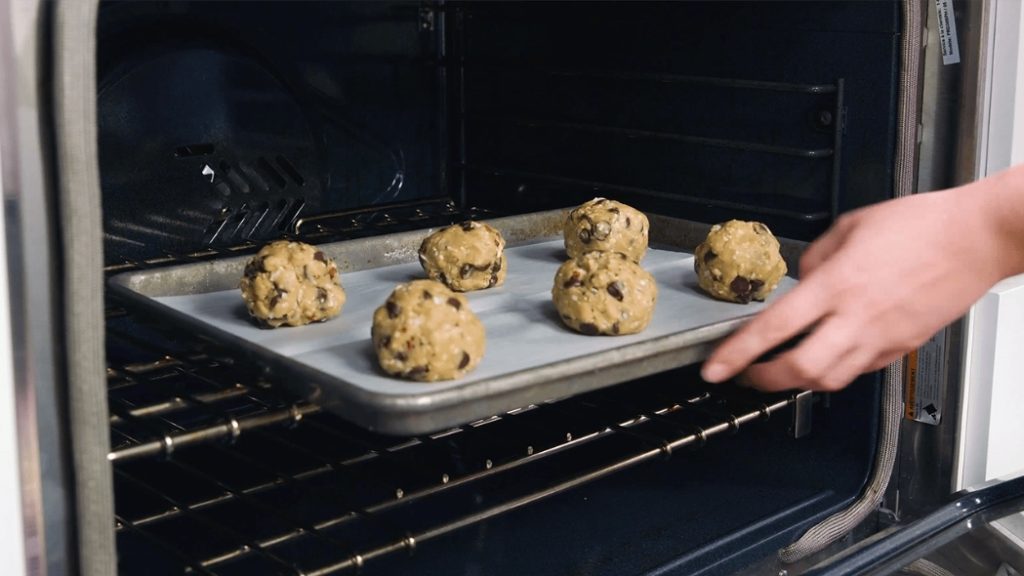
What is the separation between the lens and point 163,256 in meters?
1.48

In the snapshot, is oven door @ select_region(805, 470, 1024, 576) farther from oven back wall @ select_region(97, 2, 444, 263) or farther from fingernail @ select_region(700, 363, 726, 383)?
oven back wall @ select_region(97, 2, 444, 263)

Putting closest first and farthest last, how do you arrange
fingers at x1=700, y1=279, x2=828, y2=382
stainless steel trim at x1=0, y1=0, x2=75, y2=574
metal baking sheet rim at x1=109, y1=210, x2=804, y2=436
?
stainless steel trim at x1=0, y1=0, x2=75, y2=574, metal baking sheet rim at x1=109, y1=210, x2=804, y2=436, fingers at x1=700, y1=279, x2=828, y2=382

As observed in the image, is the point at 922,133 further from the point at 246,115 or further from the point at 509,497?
the point at 246,115

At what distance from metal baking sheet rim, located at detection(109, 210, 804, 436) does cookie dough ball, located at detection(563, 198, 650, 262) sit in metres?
0.27

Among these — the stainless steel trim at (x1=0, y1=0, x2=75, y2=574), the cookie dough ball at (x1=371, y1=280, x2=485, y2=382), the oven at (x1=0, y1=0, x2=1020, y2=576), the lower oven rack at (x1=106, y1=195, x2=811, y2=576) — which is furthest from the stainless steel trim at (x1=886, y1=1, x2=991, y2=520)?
the stainless steel trim at (x1=0, y1=0, x2=75, y2=574)

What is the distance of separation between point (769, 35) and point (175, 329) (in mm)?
854

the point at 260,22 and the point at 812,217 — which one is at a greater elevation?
the point at 260,22

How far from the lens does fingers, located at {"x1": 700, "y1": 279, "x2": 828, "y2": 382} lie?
1117 mm

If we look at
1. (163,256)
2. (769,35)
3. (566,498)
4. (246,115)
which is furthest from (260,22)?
(566,498)

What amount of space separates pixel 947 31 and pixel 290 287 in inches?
33.3

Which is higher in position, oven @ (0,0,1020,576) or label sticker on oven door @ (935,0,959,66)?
label sticker on oven door @ (935,0,959,66)

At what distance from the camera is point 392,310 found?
3.48ft

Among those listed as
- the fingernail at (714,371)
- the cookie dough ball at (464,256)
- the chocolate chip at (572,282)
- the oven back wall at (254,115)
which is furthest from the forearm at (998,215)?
the oven back wall at (254,115)

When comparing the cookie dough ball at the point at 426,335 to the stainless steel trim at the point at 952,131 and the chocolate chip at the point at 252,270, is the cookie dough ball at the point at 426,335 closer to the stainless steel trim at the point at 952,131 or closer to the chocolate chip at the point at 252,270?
the chocolate chip at the point at 252,270
